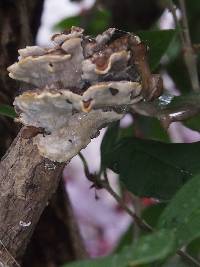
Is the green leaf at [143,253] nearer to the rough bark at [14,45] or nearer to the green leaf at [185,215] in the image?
the green leaf at [185,215]

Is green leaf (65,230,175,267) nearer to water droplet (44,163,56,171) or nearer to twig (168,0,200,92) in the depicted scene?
water droplet (44,163,56,171)

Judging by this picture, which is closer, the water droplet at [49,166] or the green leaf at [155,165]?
the water droplet at [49,166]

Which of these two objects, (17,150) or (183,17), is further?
(183,17)

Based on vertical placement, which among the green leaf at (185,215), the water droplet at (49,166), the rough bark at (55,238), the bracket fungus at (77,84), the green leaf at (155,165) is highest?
the bracket fungus at (77,84)

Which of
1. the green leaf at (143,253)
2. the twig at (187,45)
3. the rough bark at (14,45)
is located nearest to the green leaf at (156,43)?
the twig at (187,45)

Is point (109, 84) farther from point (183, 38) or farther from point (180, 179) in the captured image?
point (183, 38)

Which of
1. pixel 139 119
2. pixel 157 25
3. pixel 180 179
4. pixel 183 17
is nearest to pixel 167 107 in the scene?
pixel 180 179

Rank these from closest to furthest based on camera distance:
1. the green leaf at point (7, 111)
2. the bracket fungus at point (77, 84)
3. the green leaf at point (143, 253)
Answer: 1. the green leaf at point (143, 253)
2. the bracket fungus at point (77, 84)
3. the green leaf at point (7, 111)

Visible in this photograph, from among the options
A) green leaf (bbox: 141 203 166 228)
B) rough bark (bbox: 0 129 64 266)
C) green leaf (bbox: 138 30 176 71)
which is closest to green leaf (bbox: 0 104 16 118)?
rough bark (bbox: 0 129 64 266)
